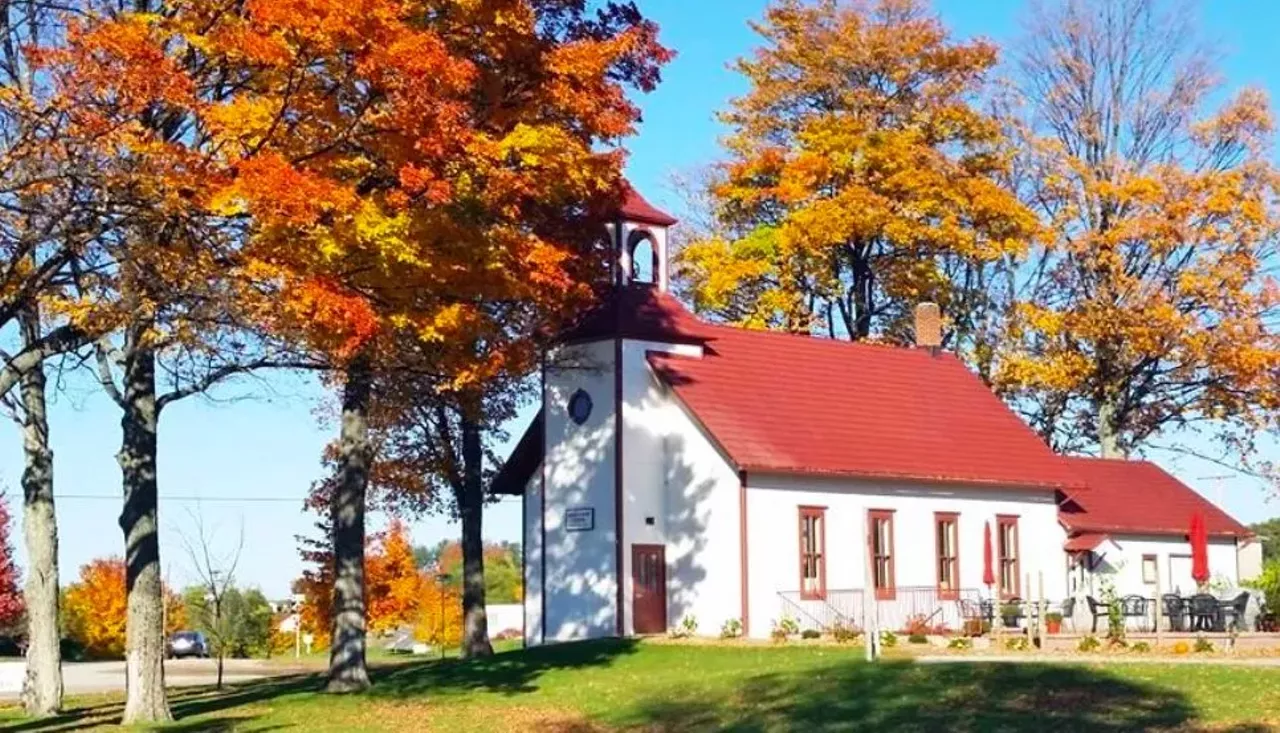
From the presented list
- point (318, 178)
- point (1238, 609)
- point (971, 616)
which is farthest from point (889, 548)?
point (318, 178)

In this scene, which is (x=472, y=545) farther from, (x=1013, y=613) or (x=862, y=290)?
(x=862, y=290)

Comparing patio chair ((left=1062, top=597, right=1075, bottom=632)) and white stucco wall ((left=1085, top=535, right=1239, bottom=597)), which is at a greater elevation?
white stucco wall ((left=1085, top=535, right=1239, bottom=597))

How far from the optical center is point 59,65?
18734mm

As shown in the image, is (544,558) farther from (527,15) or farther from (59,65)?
(59,65)

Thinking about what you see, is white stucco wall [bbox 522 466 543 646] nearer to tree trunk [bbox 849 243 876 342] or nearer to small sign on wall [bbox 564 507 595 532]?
small sign on wall [bbox 564 507 595 532]

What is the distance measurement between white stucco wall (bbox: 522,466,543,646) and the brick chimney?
1250cm

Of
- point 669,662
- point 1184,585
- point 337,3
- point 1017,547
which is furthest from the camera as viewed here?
point 1184,585

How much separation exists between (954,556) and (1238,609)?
28.7ft

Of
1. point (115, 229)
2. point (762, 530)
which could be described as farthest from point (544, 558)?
point (115, 229)

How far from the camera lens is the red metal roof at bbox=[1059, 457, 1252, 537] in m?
46.8

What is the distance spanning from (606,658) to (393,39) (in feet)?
50.5

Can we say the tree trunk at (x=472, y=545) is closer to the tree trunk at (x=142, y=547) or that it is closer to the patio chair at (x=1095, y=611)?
the patio chair at (x=1095, y=611)

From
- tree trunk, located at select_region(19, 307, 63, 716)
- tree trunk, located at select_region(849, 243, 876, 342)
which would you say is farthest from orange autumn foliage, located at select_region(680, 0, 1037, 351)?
tree trunk, located at select_region(19, 307, 63, 716)

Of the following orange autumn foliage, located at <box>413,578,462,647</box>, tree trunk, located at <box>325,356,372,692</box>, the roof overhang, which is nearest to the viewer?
tree trunk, located at <box>325,356,372,692</box>
